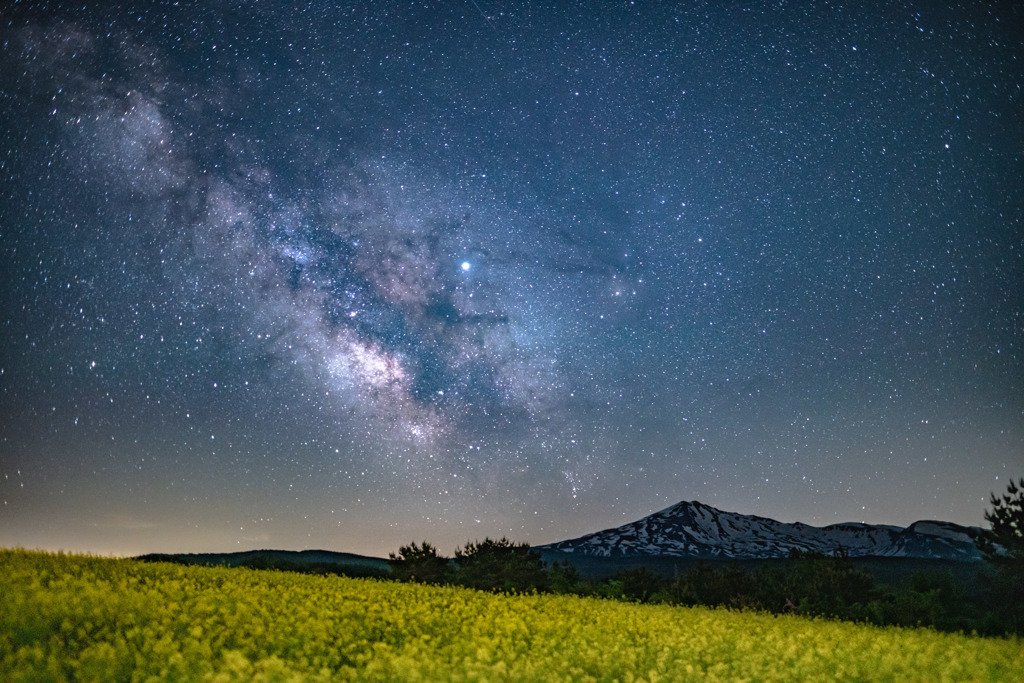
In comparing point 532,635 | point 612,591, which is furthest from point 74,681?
point 612,591

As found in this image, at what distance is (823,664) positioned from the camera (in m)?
11.5

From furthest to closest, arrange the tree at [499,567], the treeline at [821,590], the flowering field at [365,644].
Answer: the tree at [499,567]
the treeline at [821,590]
the flowering field at [365,644]

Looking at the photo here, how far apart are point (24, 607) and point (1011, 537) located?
4203 centimetres

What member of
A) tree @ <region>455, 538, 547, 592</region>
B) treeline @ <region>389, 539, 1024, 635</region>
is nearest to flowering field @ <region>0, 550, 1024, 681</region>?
treeline @ <region>389, 539, 1024, 635</region>

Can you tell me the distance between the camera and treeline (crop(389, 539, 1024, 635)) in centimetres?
2711

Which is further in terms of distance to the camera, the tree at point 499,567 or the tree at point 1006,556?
the tree at point 499,567

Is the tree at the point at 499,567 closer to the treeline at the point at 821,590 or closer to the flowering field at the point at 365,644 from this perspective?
the treeline at the point at 821,590

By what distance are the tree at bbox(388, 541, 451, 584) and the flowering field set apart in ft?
83.7

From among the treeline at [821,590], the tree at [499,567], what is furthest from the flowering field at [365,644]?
the tree at [499,567]

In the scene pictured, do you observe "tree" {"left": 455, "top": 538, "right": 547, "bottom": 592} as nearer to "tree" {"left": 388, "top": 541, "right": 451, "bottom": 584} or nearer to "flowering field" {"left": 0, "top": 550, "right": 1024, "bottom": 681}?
"tree" {"left": 388, "top": 541, "right": 451, "bottom": 584}

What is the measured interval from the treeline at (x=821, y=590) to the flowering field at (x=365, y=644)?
11.9 metres

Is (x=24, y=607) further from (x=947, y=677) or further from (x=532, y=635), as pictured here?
(x=947, y=677)

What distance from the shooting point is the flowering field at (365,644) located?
7.45m

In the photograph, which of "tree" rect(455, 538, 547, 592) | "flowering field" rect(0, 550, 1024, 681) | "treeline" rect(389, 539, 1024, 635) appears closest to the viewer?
"flowering field" rect(0, 550, 1024, 681)
